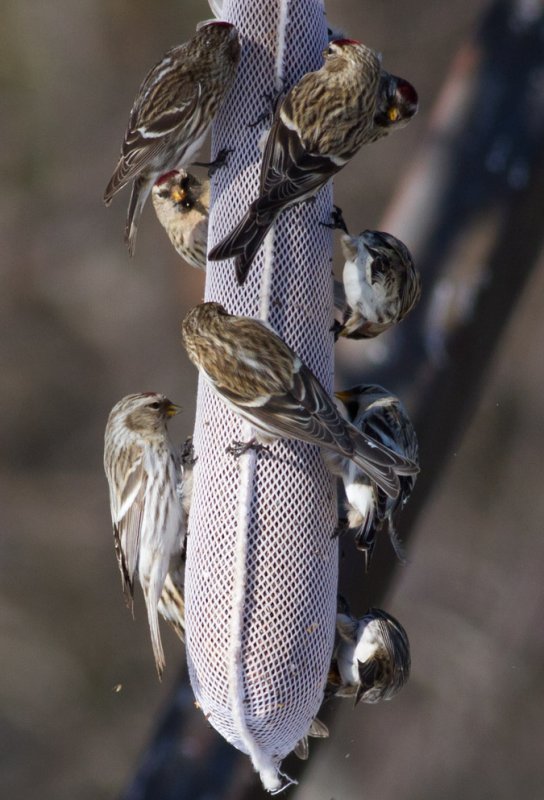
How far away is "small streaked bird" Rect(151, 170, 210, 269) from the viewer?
10.3 feet

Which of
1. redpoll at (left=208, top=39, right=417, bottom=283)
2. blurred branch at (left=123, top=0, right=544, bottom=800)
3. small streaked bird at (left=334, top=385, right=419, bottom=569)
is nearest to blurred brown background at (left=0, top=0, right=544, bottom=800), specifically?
blurred branch at (left=123, top=0, right=544, bottom=800)

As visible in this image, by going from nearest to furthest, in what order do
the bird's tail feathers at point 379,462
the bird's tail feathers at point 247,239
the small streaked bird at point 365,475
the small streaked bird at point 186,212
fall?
the bird's tail feathers at point 247,239 < the bird's tail feathers at point 379,462 < the small streaked bird at point 365,475 < the small streaked bird at point 186,212

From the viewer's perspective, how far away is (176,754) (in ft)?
14.6

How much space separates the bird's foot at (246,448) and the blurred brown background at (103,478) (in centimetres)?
196

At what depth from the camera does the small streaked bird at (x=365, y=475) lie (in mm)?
2664

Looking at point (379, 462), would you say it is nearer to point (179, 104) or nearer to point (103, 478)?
point (179, 104)

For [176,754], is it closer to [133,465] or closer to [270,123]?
[133,465]

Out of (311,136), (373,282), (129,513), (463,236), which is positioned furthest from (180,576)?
(463,236)

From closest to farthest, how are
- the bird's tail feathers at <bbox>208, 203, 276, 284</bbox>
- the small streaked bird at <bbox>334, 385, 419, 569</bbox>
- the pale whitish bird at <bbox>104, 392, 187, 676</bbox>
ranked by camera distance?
1. the bird's tail feathers at <bbox>208, 203, 276, 284</bbox>
2. the small streaked bird at <bbox>334, 385, 419, 569</bbox>
3. the pale whitish bird at <bbox>104, 392, 187, 676</bbox>

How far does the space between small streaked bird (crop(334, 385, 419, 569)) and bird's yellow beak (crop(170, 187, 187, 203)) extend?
0.72 metres

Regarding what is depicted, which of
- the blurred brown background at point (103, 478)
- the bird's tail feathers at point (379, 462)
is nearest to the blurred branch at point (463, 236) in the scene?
the blurred brown background at point (103, 478)

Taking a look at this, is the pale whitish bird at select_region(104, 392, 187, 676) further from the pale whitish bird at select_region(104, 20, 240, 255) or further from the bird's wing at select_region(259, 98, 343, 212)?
the bird's wing at select_region(259, 98, 343, 212)

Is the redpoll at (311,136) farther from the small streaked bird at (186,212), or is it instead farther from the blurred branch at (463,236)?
the blurred branch at (463,236)

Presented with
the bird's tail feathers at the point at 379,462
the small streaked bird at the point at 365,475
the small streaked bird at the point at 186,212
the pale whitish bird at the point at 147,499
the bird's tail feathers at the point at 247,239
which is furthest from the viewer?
the small streaked bird at the point at 186,212
